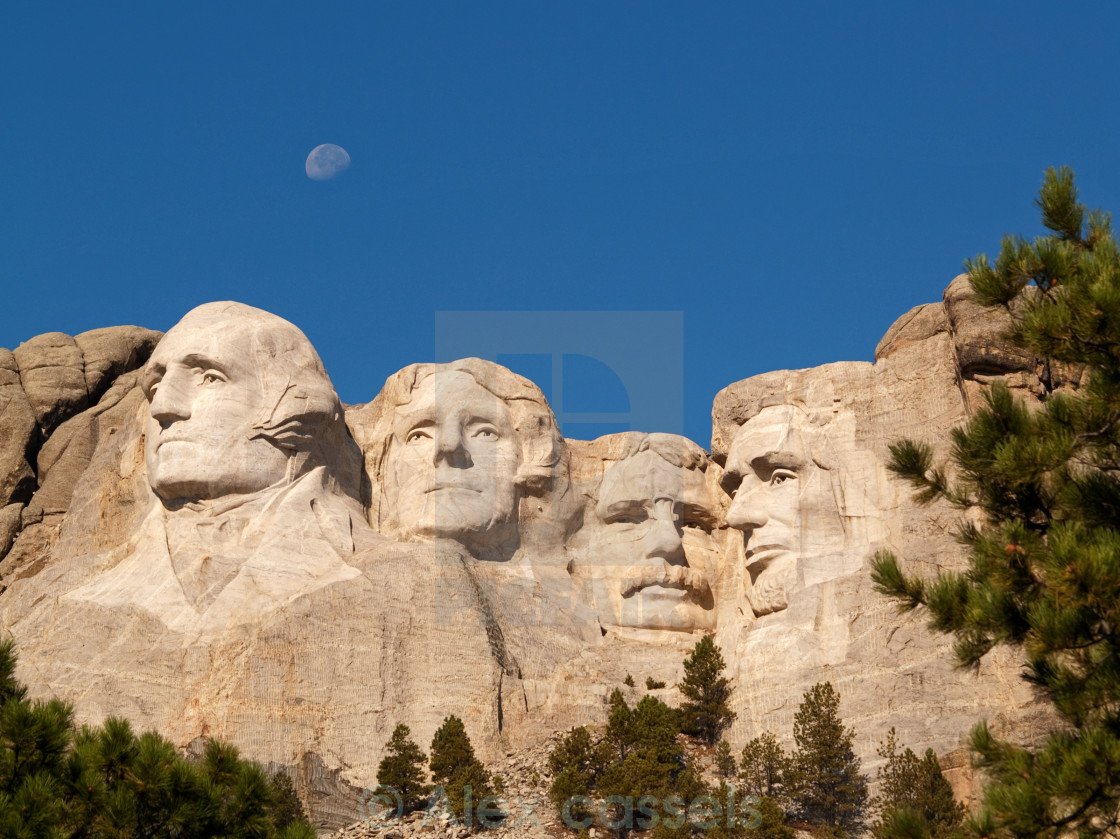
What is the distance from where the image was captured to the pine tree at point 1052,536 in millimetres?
13859

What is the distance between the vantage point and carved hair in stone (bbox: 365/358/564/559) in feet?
82.9

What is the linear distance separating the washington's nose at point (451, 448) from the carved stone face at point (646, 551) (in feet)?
6.34

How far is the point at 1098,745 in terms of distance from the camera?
13.7 m

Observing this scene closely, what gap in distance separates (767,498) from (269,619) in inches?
251

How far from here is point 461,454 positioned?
25625 millimetres

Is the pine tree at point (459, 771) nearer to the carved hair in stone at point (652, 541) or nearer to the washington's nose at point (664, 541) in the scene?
the carved hair in stone at point (652, 541)

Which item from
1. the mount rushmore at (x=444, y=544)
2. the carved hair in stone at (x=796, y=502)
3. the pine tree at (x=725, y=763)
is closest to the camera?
the pine tree at (x=725, y=763)

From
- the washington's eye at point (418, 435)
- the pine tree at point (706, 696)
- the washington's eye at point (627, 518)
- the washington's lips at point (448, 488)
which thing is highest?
the washington's eye at point (418, 435)

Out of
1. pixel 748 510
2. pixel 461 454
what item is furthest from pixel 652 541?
pixel 461 454

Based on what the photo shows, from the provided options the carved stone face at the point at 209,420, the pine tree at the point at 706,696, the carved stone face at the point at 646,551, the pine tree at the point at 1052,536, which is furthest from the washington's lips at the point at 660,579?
the pine tree at the point at 1052,536

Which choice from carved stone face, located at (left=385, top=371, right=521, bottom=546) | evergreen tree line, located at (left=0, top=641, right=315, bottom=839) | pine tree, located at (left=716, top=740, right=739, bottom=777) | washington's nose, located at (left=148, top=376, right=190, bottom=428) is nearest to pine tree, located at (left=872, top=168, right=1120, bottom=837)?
evergreen tree line, located at (left=0, top=641, right=315, bottom=839)

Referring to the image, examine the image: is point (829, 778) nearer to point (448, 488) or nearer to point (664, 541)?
point (664, 541)

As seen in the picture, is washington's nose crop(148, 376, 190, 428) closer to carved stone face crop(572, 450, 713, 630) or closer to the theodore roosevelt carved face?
the theodore roosevelt carved face

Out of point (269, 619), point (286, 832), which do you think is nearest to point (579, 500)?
point (269, 619)
